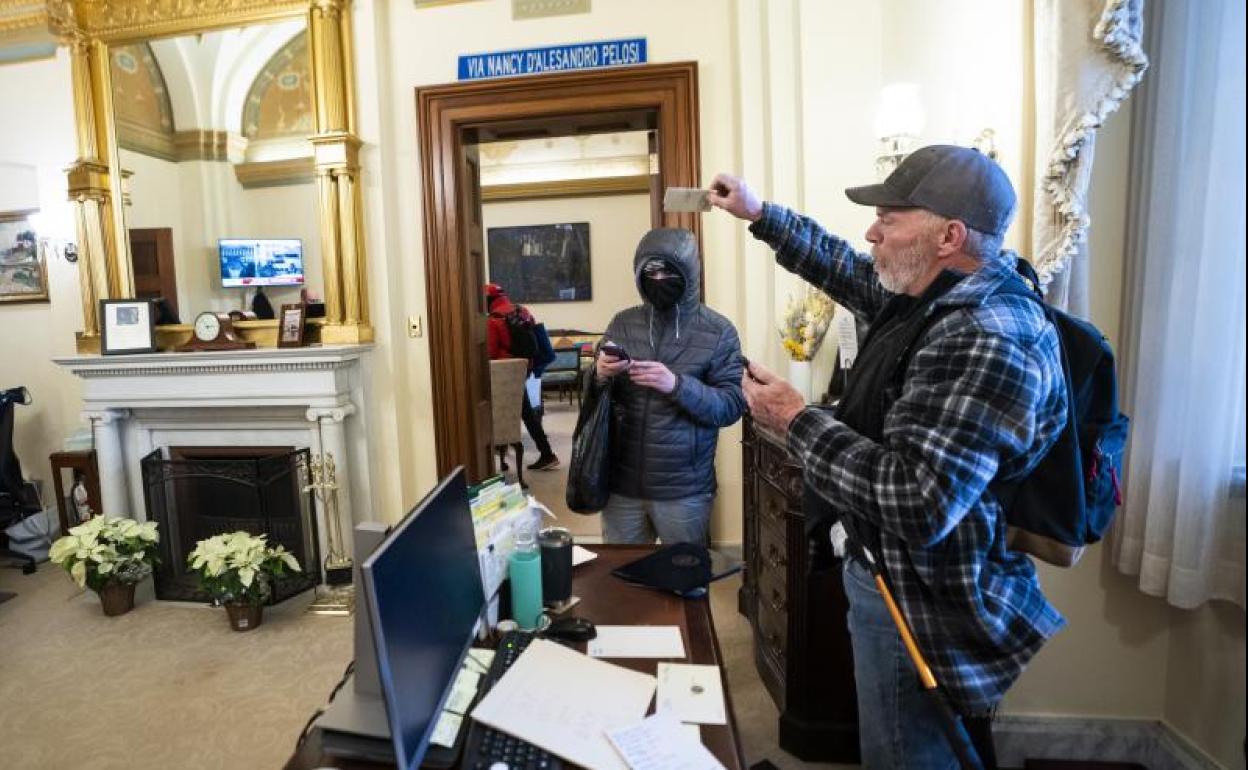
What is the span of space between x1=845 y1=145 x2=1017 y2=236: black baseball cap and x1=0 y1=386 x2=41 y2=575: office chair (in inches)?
175

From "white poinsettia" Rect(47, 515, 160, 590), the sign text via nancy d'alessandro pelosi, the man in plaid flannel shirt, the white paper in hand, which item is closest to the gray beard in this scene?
the man in plaid flannel shirt

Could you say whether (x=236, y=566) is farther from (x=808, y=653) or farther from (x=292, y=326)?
(x=808, y=653)

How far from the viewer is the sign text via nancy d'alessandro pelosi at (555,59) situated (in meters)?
3.07

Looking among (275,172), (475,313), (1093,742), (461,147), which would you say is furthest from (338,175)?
(1093,742)

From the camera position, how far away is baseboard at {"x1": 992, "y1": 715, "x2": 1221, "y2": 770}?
166cm

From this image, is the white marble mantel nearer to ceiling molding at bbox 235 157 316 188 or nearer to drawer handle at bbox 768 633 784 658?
ceiling molding at bbox 235 157 316 188

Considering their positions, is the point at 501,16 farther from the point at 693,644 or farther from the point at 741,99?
the point at 693,644

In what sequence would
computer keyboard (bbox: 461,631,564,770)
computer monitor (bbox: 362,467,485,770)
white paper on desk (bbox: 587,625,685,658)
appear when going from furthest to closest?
white paper on desk (bbox: 587,625,685,658)
computer keyboard (bbox: 461,631,564,770)
computer monitor (bbox: 362,467,485,770)

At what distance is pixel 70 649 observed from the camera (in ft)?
8.94

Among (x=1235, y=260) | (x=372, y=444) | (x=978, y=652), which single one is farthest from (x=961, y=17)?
(x=372, y=444)

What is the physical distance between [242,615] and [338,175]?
6.73 feet

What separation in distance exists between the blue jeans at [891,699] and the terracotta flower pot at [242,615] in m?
2.63

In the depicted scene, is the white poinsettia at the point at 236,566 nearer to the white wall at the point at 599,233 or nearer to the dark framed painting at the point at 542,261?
the white wall at the point at 599,233

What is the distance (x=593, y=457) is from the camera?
6.52 feet
